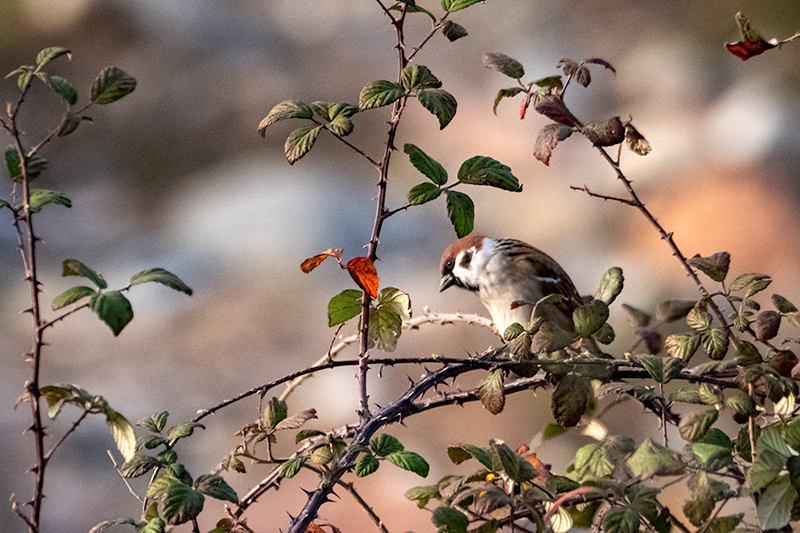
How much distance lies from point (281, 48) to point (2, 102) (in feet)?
4.30

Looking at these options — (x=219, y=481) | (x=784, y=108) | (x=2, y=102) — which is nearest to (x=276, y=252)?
(x=2, y=102)

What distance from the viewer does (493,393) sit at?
1.16 meters

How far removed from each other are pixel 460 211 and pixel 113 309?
1.69ft

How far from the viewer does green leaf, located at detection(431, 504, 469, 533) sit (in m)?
0.99

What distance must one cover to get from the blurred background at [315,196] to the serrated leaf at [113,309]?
204cm

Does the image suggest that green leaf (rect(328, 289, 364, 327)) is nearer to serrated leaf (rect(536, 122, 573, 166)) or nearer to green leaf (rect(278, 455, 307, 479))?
green leaf (rect(278, 455, 307, 479))

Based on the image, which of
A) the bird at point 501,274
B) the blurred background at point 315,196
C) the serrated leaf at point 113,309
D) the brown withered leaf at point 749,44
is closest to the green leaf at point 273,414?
the serrated leaf at point 113,309

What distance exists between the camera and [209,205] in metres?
3.50

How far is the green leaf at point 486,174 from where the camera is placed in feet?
3.59

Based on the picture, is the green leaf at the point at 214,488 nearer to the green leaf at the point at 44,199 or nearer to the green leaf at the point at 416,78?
the green leaf at the point at 44,199

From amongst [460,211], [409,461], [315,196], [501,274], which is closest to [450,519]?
[409,461]

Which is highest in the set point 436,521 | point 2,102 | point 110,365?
point 2,102

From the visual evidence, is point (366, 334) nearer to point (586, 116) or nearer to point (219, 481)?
point (219, 481)

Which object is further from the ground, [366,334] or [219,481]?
[366,334]
